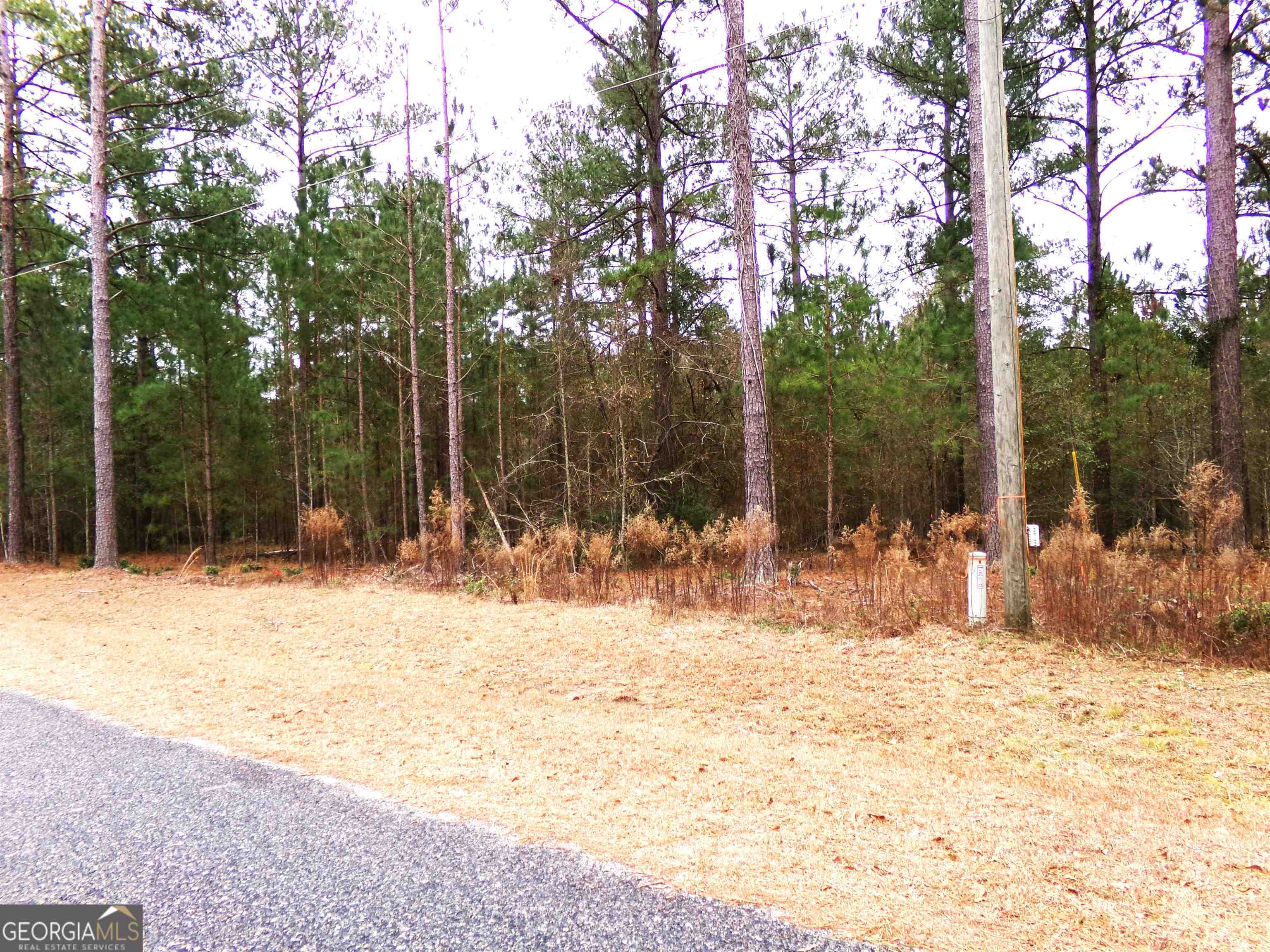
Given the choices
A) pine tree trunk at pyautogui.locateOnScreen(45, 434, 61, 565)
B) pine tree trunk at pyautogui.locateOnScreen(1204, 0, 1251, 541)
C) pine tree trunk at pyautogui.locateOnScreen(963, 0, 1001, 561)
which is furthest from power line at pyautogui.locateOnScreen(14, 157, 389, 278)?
pine tree trunk at pyautogui.locateOnScreen(1204, 0, 1251, 541)

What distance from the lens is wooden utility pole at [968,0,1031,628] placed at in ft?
20.4

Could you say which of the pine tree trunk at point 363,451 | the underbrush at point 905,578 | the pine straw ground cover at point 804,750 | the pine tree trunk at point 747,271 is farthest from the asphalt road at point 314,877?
the pine tree trunk at point 363,451

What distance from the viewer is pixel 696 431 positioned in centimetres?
1507

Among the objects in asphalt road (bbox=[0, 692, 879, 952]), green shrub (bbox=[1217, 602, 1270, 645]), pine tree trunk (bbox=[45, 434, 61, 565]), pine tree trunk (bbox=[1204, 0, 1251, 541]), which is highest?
pine tree trunk (bbox=[1204, 0, 1251, 541])

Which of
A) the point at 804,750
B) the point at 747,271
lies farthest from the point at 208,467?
the point at 804,750

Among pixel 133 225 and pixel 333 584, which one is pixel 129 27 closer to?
pixel 133 225

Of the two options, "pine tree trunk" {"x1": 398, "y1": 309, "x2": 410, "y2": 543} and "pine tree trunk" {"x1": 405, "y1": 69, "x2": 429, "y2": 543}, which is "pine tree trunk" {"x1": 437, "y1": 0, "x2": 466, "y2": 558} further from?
"pine tree trunk" {"x1": 398, "y1": 309, "x2": 410, "y2": 543}

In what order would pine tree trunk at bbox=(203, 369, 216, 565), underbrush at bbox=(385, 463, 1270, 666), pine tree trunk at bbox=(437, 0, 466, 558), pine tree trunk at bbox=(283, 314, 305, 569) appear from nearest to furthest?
underbrush at bbox=(385, 463, 1270, 666) → pine tree trunk at bbox=(437, 0, 466, 558) → pine tree trunk at bbox=(203, 369, 216, 565) → pine tree trunk at bbox=(283, 314, 305, 569)

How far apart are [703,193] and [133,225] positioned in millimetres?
11070

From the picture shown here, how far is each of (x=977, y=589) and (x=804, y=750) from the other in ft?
10.9

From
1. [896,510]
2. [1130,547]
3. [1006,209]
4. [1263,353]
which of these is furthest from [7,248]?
[1263,353]

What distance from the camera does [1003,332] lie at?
6.30 meters

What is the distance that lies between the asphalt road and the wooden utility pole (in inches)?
195

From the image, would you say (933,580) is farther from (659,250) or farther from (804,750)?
(659,250)
